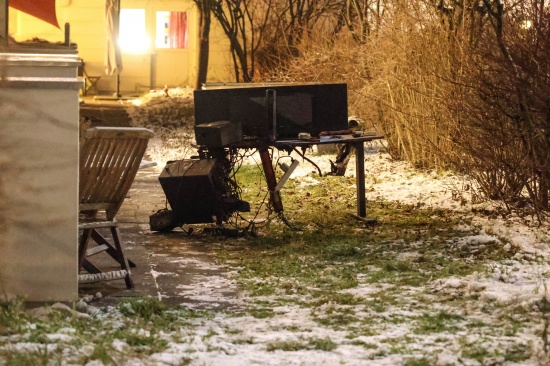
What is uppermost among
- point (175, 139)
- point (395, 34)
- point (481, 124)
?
point (395, 34)

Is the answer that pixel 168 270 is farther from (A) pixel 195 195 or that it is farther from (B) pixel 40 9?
(B) pixel 40 9

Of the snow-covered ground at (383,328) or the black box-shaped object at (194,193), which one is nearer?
the snow-covered ground at (383,328)

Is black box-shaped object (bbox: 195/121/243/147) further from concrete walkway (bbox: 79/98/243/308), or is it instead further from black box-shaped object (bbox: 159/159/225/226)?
concrete walkway (bbox: 79/98/243/308)

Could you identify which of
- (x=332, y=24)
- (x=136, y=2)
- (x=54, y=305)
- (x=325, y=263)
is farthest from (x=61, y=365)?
(x=136, y=2)

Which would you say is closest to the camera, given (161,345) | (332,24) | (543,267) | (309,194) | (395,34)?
(161,345)

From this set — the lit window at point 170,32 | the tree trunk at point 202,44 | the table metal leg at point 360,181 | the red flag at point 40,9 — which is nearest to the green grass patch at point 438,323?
the table metal leg at point 360,181

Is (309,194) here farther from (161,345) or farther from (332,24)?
(332,24)

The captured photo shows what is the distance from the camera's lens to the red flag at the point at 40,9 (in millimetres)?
10773

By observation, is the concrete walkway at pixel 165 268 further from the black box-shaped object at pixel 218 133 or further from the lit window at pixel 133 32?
the lit window at pixel 133 32

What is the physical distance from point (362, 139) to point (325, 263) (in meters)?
2.32

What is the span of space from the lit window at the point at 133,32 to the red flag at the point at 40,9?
2066cm

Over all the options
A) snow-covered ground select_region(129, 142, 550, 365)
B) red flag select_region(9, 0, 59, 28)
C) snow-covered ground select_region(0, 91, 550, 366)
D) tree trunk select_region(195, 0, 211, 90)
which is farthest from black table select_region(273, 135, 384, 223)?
tree trunk select_region(195, 0, 211, 90)

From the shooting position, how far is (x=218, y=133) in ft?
32.6

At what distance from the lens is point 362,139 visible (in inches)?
419
